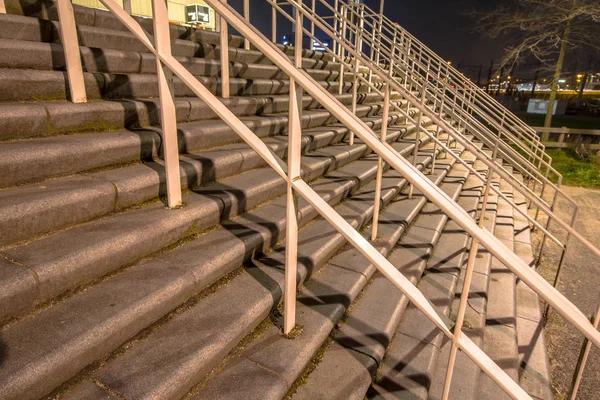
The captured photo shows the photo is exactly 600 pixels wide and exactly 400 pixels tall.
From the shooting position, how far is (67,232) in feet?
5.28

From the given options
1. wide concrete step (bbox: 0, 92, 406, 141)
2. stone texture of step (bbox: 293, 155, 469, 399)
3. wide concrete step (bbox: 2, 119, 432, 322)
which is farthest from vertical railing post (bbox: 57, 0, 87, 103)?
stone texture of step (bbox: 293, 155, 469, 399)

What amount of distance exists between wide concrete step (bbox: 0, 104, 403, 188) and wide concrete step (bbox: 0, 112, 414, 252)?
0.16 ft

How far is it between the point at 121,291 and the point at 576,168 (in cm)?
1136

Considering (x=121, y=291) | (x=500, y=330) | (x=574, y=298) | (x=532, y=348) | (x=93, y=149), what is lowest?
(x=574, y=298)

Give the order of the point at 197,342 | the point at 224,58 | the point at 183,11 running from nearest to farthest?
the point at 197,342 → the point at 224,58 → the point at 183,11

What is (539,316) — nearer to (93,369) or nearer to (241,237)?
(241,237)

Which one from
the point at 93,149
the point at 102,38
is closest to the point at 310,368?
the point at 93,149

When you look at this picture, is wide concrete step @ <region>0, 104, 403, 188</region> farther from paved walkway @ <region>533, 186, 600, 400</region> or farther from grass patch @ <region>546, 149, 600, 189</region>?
grass patch @ <region>546, 149, 600, 189</region>

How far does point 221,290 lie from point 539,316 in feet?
9.93

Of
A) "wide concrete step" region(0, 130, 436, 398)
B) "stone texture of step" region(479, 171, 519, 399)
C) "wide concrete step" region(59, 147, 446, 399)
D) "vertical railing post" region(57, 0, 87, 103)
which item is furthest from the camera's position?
"stone texture of step" region(479, 171, 519, 399)

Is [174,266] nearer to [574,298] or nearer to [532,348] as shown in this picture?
[532,348]

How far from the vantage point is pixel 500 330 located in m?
2.76

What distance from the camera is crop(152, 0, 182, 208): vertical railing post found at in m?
1.77

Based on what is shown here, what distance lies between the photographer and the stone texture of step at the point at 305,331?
4.72ft
